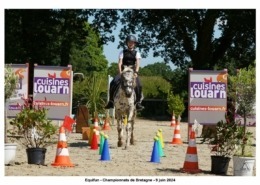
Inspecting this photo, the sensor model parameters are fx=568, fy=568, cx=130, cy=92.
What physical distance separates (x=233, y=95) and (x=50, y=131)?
10.7 ft

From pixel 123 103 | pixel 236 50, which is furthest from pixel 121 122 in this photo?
pixel 236 50

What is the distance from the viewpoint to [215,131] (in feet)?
31.0

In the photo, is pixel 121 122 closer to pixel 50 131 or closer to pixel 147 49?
pixel 50 131

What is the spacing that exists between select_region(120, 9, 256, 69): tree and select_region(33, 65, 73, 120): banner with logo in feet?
51.8


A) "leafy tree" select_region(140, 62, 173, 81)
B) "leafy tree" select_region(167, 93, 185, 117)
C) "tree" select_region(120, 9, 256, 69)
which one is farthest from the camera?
"leafy tree" select_region(140, 62, 173, 81)

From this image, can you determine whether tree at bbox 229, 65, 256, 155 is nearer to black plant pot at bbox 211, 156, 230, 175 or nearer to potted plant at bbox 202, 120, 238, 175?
potted plant at bbox 202, 120, 238, 175

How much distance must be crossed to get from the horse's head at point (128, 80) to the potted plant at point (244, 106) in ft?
10.1

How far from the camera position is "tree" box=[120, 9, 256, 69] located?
3166 centimetres

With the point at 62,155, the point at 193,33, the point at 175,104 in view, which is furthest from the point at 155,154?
the point at 193,33

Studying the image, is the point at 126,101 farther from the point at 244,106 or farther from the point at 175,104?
the point at 175,104

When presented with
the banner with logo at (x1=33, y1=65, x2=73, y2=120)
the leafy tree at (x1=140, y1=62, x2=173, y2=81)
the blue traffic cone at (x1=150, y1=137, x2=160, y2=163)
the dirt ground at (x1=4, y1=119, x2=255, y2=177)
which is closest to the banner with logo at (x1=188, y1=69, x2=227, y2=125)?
the dirt ground at (x1=4, y1=119, x2=255, y2=177)

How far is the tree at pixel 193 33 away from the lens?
31656mm

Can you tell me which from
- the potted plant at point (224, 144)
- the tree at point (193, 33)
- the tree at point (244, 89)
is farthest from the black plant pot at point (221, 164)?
the tree at point (193, 33)

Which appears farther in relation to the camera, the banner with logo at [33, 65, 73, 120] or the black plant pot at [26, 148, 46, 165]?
the banner with logo at [33, 65, 73, 120]
